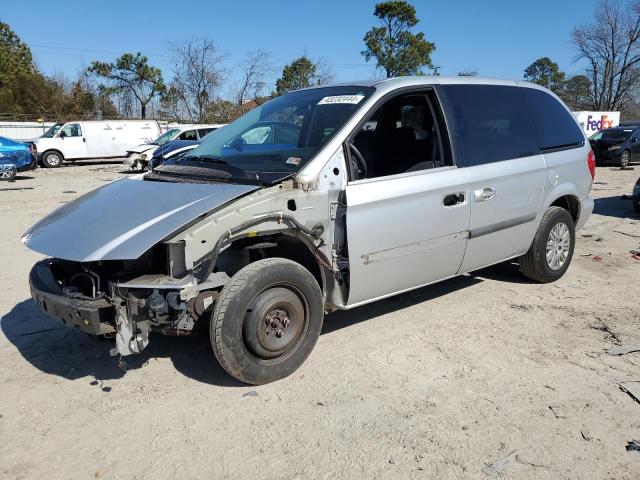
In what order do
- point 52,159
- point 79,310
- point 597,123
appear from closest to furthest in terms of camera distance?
point 79,310 < point 52,159 < point 597,123

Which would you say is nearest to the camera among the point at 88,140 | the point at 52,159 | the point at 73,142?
the point at 52,159

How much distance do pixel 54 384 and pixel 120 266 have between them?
3.39ft

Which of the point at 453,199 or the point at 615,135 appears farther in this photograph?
the point at 615,135

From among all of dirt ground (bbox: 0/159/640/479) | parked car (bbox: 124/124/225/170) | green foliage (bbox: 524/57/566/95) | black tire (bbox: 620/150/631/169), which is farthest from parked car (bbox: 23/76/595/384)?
green foliage (bbox: 524/57/566/95)

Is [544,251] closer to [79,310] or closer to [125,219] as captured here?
[125,219]

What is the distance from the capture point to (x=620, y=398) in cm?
340

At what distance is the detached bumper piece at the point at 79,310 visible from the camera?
3.16 m

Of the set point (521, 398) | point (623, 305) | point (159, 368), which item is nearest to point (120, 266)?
point (159, 368)

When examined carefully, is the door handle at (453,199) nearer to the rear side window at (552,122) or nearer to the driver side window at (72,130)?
the rear side window at (552,122)

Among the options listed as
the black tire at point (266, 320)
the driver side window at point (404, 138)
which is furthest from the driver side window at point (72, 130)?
the black tire at point (266, 320)

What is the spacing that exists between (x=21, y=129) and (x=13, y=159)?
18173 millimetres

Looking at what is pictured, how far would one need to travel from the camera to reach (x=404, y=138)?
4785 mm

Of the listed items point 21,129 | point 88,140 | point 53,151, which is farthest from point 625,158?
point 21,129

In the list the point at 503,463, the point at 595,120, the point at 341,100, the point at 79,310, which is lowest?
the point at 503,463
